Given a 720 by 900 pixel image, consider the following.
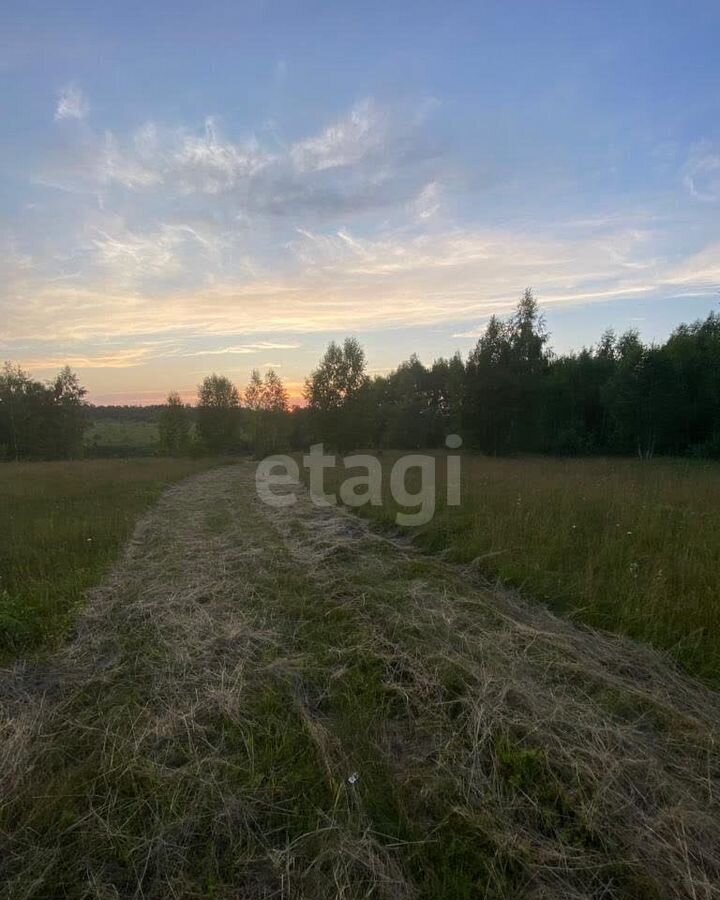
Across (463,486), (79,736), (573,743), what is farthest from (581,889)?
(463,486)

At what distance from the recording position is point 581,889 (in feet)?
6.44

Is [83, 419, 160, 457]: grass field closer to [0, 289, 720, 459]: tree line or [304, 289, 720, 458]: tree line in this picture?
[0, 289, 720, 459]: tree line

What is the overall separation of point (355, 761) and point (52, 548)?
6.64m

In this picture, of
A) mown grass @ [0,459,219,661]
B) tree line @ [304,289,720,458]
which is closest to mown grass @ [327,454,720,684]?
mown grass @ [0,459,219,661]

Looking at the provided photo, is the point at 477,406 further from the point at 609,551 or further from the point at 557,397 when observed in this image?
the point at 609,551

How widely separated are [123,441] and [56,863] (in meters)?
75.8

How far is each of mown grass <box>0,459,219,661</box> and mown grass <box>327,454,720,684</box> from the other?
16.2 ft

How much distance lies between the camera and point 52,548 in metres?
7.20

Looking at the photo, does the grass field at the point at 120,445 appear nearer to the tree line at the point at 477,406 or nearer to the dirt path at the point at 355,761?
the tree line at the point at 477,406

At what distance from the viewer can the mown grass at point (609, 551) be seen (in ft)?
13.9

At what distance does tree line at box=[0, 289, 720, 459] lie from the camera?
28500 millimetres

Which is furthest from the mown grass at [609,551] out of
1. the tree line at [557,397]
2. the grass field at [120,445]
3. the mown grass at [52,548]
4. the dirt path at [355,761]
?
the grass field at [120,445]

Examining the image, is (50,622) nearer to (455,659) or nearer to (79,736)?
(79,736)

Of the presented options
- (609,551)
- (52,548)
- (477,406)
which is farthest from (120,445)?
(609,551)
